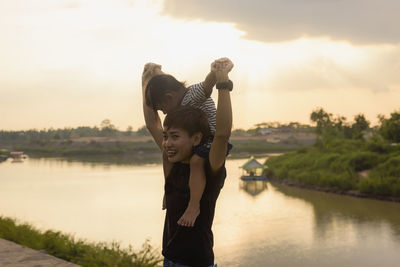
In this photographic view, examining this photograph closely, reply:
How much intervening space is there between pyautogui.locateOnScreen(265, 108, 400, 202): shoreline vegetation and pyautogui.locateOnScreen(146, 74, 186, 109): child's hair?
22616 millimetres

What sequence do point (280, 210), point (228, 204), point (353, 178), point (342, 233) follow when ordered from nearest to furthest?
point (342, 233) → point (280, 210) → point (228, 204) → point (353, 178)

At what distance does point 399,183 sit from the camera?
22.5 meters

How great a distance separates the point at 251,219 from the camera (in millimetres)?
19172

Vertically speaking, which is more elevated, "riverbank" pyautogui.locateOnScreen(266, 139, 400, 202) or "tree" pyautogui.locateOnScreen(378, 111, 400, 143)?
"tree" pyautogui.locateOnScreen(378, 111, 400, 143)

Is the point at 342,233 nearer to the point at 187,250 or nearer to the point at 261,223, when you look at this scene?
the point at 261,223

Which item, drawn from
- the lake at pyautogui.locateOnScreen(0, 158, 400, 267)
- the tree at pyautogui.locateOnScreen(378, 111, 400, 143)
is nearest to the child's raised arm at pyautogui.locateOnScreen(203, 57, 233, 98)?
the lake at pyautogui.locateOnScreen(0, 158, 400, 267)

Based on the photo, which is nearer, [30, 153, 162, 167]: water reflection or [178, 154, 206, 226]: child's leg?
[178, 154, 206, 226]: child's leg

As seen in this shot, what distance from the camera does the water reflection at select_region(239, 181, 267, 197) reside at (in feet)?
88.3

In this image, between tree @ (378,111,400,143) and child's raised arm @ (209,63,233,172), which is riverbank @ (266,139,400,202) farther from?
child's raised arm @ (209,63,233,172)

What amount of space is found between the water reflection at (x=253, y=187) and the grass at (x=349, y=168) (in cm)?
183

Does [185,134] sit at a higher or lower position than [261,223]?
higher

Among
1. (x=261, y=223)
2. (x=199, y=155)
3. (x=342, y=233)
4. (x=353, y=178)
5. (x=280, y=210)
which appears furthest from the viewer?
(x=353, y=178)

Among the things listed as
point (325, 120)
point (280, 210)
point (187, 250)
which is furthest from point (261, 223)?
point (325, 120)

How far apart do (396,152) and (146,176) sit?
1832cm
